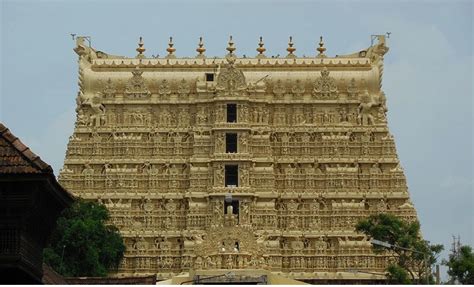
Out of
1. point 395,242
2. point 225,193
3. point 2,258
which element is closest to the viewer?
point 2,258

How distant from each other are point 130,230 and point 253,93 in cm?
1161

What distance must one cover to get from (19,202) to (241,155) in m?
60.2

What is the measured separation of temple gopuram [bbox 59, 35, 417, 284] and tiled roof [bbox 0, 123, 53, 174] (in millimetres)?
57416

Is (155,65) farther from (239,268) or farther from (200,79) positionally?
(239,268)

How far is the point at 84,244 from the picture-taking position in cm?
8575

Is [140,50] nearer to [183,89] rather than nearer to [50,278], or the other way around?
[183,89]

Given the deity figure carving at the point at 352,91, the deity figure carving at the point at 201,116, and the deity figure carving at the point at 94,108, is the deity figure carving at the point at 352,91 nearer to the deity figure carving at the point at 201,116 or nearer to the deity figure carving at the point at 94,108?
the deity figure carving at the point at 201,116

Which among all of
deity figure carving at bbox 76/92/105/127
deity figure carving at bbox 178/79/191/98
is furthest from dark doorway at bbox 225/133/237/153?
deity figure carving at bbox 76/92/105/127

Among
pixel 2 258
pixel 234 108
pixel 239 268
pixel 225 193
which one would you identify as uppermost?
pixel 234 108

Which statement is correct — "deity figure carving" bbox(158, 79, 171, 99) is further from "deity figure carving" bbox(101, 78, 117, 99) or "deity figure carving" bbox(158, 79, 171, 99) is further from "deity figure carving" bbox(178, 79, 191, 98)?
"deity figure carving" bbox(101, 78, 117, 99)

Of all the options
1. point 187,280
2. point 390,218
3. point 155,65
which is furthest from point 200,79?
point 187,280

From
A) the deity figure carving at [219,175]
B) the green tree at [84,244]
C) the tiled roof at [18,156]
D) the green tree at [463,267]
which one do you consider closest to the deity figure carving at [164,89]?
the deity figure carving at [219,175]

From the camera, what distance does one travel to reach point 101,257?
87188 mm

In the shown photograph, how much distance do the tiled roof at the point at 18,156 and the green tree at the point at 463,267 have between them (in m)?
44.4
